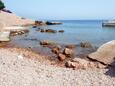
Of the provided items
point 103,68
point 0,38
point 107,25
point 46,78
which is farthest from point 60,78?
point 107,25

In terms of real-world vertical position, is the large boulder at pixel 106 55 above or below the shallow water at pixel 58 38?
above

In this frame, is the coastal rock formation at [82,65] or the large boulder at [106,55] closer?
the coastal rock formation at [82,65]

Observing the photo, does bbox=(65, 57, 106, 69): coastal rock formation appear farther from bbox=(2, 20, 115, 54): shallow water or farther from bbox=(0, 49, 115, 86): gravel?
bbox=(2, 20, 115, 54): shallow water

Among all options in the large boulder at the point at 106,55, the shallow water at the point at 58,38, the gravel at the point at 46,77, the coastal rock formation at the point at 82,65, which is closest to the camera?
the gravel at the point at 46,77

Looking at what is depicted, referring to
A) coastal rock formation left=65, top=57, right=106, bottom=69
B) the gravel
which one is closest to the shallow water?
coastal rock formation left=65, top=57, right=106, bottom=69

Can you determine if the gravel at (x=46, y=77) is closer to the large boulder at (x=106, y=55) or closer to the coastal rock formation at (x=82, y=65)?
the coastal rock formation at (x=82, y=65)

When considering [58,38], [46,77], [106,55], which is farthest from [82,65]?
[58,38]

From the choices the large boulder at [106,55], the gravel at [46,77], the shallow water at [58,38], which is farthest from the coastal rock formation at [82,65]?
the shallow water at [58,38]

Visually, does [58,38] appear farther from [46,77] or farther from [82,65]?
[46,77]

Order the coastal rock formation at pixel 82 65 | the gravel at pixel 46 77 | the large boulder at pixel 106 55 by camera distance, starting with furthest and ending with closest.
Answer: the large boulder at pixel 106 55
the coastal rock formation at pixel 82 65
the gravel at pixel 46 77

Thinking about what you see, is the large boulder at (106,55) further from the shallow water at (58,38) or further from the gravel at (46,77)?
the shallow water at (58,38)

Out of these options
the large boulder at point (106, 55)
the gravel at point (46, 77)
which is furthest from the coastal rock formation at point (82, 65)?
the gravel at point (46, 77)

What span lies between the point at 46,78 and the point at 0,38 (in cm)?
1533

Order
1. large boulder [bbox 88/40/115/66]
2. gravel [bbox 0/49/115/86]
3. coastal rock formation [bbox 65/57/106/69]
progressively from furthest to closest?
large boulder [bbox 88/40/115/66]
coastal rock formation [bbox 65/57/106/69]
gravel [bbox 0/49/115/86]
